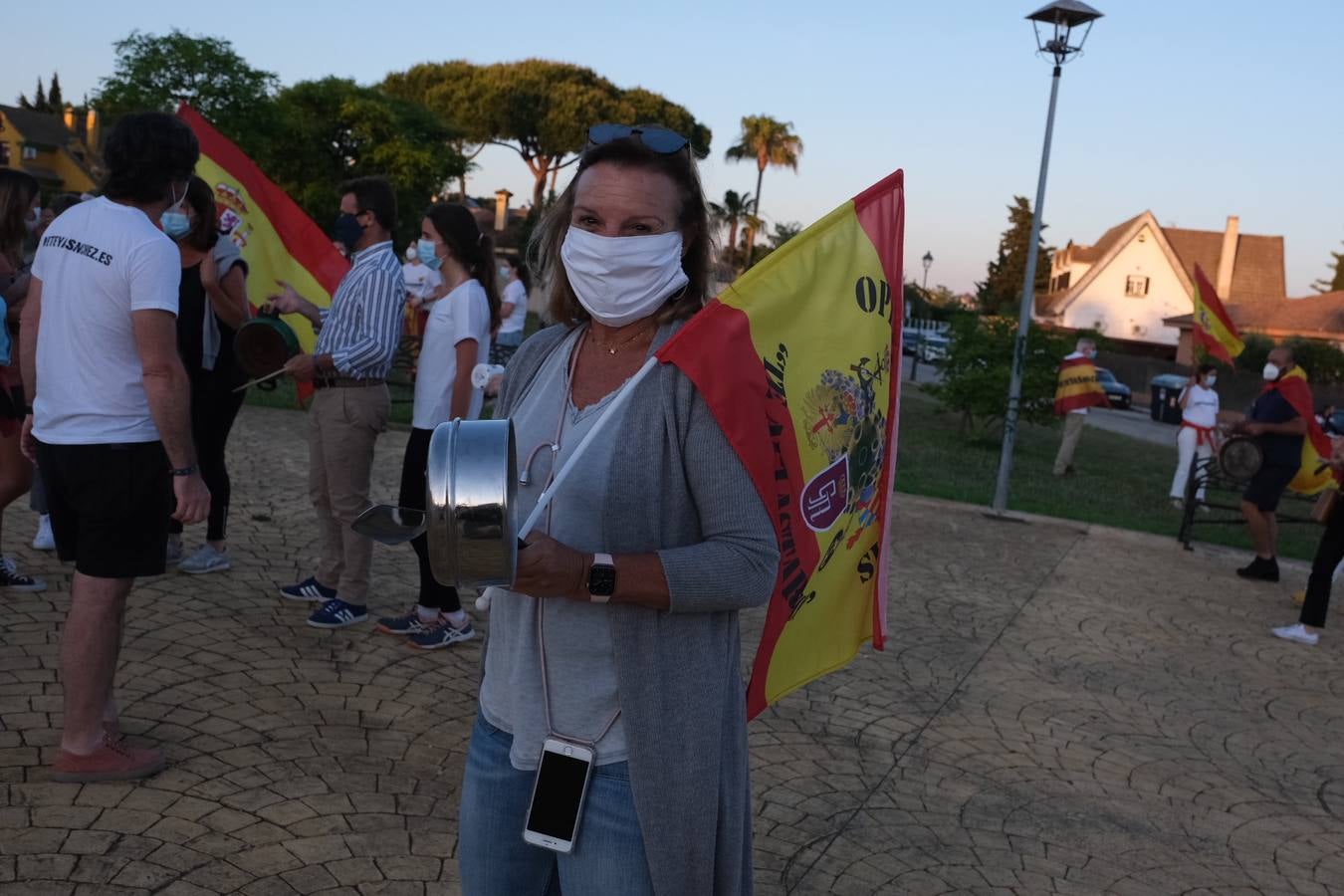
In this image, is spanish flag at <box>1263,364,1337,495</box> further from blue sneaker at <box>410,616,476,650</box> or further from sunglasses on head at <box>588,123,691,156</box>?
sunglasses on head at <box>588,123,691,156</box>

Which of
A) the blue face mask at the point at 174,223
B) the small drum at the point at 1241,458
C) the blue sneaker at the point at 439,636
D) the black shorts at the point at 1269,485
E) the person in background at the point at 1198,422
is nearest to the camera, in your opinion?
the blue face mask at the point at 174,223

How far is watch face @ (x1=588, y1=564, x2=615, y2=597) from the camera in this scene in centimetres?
173

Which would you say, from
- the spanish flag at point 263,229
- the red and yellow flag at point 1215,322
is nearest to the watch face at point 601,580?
the spanish flag at point 263,229

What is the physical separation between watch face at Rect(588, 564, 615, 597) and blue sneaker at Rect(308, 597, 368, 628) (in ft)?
14.1

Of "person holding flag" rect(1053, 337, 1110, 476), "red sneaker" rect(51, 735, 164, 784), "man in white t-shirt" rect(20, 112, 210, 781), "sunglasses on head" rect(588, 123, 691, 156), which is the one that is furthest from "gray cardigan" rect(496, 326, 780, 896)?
"person holding flag" rect(1053, 337, 1110, 476)

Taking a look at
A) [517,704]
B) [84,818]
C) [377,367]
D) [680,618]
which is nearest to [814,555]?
[680,618]

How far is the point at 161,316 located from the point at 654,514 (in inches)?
93.8

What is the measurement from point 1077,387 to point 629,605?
15919 mm

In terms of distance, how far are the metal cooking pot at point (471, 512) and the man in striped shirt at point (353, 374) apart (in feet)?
13.1

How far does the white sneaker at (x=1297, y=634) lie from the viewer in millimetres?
7789

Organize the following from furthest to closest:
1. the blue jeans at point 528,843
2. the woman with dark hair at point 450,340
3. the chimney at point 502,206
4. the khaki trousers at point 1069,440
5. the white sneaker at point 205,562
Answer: the chimney at point 502,206
the khaki trousers at point 1069,440
the white sneaker at point 205,562
the woman with dark hair at point 450,340
the blue jeans at point 528,843

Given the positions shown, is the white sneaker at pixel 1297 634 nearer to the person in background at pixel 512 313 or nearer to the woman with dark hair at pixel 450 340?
the woman with dark hair at pixel 450 340

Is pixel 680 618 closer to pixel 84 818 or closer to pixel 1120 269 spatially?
pixel 84 818

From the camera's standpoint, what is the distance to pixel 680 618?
1.84m
